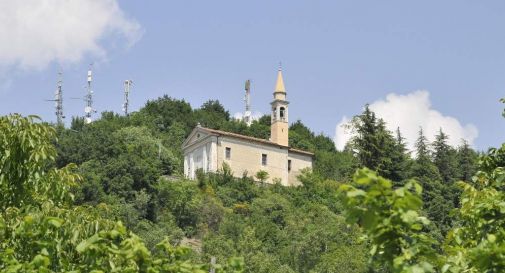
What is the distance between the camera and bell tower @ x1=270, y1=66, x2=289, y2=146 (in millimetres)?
61250

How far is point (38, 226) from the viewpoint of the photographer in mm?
6129

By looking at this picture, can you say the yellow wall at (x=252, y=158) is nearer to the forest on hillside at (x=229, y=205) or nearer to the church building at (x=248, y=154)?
the church building at (x=248, y=154)

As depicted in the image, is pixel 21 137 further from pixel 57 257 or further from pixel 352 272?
pixel 352 272

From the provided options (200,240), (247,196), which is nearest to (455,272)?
(200,240)

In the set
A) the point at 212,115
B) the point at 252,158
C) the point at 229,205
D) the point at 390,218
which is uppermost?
the point at 212,115

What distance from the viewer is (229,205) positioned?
50.6 m

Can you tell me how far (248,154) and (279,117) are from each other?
18.5 feet

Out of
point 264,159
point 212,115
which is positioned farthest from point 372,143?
point 212,115

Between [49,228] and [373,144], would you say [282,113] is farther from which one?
[49,228]

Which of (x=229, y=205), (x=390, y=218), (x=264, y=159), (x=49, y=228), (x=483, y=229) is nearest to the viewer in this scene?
(x=390, y=218)

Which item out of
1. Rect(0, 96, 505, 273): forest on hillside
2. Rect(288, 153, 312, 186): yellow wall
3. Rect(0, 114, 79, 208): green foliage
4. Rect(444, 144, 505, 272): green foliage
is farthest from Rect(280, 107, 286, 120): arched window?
Rect(0, 114, 79, 208): green foliage

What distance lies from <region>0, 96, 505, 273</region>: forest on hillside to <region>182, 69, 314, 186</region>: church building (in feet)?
4.83

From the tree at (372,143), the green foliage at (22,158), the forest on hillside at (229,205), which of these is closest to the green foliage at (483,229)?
the forest on hillside at (229,205)

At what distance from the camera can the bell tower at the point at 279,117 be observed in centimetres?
6125
